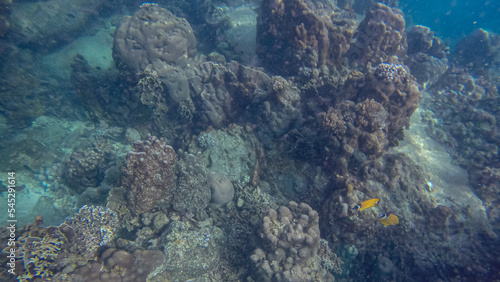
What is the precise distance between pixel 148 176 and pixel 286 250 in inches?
150

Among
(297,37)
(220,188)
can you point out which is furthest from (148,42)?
(220,188)

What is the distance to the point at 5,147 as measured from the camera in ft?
25.7

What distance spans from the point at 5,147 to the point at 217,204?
27.3 ft

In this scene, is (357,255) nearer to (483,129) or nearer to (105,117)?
(483,129)

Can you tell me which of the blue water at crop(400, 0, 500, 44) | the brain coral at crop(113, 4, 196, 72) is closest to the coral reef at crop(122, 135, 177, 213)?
the brain coral at crop(113, 4, 196, 72)

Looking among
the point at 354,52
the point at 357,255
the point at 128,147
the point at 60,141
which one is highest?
the point at 354,52

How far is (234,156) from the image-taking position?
6723 millimetres

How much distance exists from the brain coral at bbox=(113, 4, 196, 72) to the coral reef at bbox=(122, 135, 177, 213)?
3797mm

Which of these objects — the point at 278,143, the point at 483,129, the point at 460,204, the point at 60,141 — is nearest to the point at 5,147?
the point at 60,141

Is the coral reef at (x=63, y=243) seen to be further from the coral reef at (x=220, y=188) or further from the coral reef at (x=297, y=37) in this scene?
the coral reef at (x=297, y=37)

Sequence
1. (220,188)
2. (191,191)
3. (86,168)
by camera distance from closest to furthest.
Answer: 1. (191,191)
2. (220,188)
3. (86,168)

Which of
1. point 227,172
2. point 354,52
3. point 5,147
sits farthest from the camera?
point 354,52

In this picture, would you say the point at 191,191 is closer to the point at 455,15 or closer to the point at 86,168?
the point at 86,168

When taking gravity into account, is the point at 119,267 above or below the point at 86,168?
above
